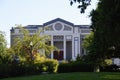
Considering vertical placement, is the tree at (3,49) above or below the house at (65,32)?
below

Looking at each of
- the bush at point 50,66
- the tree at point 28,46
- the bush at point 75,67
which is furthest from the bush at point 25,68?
the tree at point 28,46

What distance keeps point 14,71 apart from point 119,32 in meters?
16.9

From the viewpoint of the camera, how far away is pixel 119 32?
18.6m

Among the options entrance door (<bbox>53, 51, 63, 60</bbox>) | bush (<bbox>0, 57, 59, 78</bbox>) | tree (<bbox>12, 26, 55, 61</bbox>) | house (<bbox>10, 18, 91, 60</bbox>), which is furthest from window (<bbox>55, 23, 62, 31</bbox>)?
bush (<bbox>0, 57, 59, 78</bbox>)

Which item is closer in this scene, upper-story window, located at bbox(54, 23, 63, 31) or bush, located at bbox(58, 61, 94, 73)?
bush, located at bbox(58, 61, 94, 73)

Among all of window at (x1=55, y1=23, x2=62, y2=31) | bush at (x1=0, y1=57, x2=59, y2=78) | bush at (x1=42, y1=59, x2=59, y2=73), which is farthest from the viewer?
window at (x1=55, y1=23, x2=62, y2=31)

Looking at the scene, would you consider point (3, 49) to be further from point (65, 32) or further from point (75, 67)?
point (65, 32)

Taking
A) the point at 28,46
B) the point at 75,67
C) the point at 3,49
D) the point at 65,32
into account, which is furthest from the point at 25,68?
the point at 65,32

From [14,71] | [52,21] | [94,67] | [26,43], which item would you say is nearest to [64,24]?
[52,21]

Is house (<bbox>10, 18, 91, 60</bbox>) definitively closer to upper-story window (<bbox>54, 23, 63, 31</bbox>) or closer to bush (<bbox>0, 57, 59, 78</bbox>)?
upper-story window (<bbox>54, 23, 63, 31</bbox>)

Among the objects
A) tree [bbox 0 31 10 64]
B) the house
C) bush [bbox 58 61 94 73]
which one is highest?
the house

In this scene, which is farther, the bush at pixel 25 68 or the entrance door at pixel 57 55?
the entrance door at pixel 57 55

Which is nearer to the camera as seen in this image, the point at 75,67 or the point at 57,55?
the point at 75,67

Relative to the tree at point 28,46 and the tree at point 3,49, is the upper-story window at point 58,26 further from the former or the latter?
the tree at point 3,49
